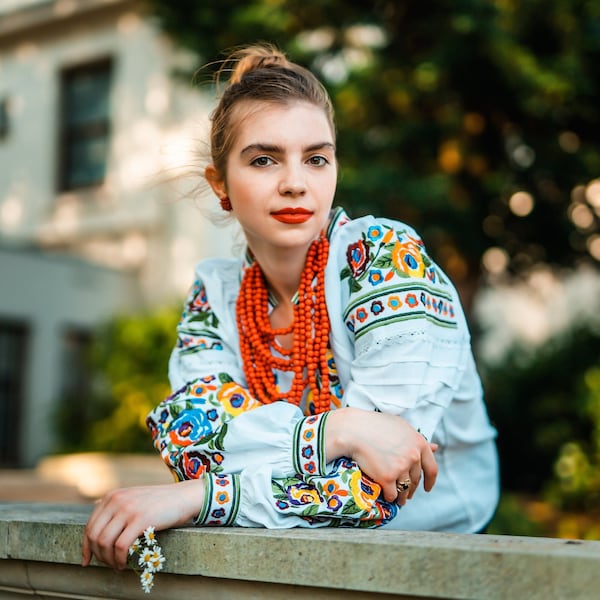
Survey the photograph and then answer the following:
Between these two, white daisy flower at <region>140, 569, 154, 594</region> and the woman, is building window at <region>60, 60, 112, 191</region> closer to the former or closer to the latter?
the woman

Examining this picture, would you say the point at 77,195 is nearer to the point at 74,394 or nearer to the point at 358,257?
the point at 74,394

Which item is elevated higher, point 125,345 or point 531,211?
point 531,211

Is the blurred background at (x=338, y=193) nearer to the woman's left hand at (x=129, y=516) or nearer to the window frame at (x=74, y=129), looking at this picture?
the window frame at (x=74, y=129)

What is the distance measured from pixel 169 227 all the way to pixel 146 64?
2146 millimetres

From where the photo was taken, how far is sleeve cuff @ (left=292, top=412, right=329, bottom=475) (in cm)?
185

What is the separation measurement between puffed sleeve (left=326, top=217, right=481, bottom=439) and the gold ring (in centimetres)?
15

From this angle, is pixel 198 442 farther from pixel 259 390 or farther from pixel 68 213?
pixel 68 213

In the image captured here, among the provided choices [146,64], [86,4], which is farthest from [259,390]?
[86,4]

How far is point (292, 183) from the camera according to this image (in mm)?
2061

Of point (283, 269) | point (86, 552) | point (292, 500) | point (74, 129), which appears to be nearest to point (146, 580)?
point (86, 552)

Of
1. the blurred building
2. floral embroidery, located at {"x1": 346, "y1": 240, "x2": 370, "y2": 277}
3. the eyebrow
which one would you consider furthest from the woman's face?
the blurred building

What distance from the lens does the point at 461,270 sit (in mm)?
7684

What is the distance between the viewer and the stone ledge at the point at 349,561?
4.36ft

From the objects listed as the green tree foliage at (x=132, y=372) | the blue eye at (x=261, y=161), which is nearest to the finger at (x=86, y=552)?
the blue eye at (x=261, y=161)
